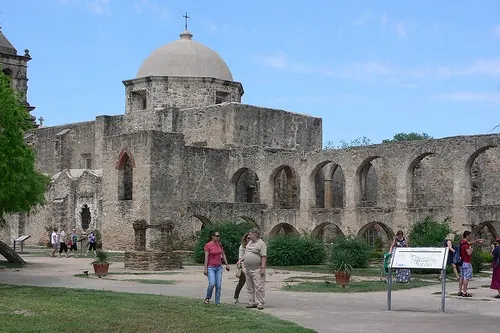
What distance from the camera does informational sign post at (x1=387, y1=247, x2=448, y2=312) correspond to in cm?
1348

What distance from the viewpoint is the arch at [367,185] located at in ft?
110

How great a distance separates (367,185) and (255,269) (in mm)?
27676

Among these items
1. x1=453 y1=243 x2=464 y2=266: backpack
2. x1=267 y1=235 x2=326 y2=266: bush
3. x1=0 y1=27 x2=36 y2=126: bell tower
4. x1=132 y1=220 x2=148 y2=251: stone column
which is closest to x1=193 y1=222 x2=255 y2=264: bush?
x1=267 y1=235 x2=326 y2=266: bush

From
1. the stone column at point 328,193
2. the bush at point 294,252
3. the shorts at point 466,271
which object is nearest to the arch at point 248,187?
the stone column at point 328,193

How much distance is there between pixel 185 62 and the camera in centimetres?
4203

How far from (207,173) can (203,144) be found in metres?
3.05

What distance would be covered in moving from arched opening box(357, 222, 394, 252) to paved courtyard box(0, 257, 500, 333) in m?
10.3

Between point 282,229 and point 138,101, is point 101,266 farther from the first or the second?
point 138,101

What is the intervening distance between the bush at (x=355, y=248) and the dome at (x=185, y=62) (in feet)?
62.4

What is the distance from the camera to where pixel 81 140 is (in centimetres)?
4416

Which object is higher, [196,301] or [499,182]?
[499,182]

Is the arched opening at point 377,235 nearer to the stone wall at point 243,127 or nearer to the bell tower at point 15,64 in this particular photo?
the stone wall at point 243,127

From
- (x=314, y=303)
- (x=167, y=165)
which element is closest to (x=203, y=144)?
(x=167, y=165)

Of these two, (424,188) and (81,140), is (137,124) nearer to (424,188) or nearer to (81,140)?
(81,140)
